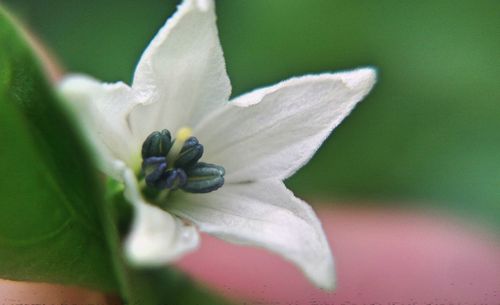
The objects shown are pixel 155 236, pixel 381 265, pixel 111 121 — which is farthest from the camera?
pixel 381 265

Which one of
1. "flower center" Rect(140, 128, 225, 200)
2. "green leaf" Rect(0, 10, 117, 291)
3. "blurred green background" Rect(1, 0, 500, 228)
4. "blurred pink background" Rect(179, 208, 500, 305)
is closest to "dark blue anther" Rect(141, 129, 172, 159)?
"flower center" Rect(140, 128, 225, 200)

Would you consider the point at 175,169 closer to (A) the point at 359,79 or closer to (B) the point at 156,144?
(B) the point at 156,144

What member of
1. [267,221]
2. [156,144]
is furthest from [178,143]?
[267,221]

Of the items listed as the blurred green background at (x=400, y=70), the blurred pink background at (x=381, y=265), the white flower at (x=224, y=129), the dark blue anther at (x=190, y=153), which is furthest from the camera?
the blurred green background at (x=400, y=70)

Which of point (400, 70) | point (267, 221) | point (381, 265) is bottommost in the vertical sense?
point (381, 265)

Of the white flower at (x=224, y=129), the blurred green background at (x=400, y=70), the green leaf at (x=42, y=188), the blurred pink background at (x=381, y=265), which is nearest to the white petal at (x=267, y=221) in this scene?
the white flower at (x=224, y=129)

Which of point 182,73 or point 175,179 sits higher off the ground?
point 182,73

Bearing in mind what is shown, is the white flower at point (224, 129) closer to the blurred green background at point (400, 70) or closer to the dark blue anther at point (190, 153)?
the dark blue anther at point (190, 153)
